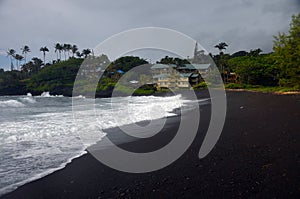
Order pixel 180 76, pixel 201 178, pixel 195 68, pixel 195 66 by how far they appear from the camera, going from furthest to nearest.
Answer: pixel 195 66, pixel 195 68, pixel 180 76, pixel 201 178

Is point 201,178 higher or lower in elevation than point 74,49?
lower

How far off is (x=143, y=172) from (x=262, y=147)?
8.92 feet

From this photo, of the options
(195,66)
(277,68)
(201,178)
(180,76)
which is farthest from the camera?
(195,66)

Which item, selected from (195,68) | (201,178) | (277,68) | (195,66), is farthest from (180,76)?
(201,178)

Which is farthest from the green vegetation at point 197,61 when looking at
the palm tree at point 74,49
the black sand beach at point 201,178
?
the black sand beach at point 201,178

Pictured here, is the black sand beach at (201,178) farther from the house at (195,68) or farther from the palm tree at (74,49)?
the palm tree at (74,49)

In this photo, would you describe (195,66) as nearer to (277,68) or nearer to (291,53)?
(277,68)

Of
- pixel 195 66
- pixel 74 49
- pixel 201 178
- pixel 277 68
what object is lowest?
pixel 201 178

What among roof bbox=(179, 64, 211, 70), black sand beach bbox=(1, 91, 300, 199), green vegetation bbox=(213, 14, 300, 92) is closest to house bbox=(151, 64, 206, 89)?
roof bbox=(179, 64, 211, 70)

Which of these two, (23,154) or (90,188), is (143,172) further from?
(23,154)

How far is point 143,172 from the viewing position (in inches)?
159

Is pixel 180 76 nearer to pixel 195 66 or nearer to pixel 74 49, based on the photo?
pixel 195 66

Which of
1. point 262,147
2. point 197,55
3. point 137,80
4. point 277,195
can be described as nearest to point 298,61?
point 262,147

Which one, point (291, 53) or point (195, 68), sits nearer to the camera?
point (291, 53)
